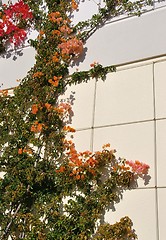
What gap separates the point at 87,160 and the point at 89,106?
2.35 feet

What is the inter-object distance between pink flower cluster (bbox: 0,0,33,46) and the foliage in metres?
0.29

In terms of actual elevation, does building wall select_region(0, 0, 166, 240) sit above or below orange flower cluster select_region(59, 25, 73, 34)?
below

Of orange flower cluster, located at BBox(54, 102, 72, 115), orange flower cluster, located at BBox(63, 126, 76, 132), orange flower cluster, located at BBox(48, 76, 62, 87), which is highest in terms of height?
orange flower cluster, located at BBox(48, 76, 62, 87)

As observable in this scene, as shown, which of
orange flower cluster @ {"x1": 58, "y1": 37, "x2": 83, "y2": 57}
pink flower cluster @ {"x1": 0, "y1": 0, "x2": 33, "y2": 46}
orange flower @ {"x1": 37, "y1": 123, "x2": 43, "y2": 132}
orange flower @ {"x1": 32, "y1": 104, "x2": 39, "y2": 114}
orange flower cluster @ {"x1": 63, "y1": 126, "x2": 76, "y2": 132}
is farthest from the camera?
pink flower cluster @ {"x1": 0, "y1": 0, "x2": 33, "y2": 46}

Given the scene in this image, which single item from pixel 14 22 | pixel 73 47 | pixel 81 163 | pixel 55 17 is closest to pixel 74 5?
pixel 55 17

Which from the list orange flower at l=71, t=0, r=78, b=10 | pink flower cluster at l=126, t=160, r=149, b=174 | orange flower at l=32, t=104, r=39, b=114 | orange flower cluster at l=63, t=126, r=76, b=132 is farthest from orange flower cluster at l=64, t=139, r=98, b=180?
orange flower at l=71, t=0, r=78, b=10

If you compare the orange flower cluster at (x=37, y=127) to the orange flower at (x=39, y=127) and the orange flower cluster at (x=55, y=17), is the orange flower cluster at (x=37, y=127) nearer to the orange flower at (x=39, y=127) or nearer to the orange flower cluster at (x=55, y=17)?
the orange flower at (x=39, y=127)

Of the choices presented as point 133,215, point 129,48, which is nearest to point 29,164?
point 133,215

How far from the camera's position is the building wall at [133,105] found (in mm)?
3836

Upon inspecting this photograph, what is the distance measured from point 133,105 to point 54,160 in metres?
1.06

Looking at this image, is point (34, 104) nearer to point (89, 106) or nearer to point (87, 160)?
point (89, 106)

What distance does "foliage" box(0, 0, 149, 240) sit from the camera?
13.1 feet

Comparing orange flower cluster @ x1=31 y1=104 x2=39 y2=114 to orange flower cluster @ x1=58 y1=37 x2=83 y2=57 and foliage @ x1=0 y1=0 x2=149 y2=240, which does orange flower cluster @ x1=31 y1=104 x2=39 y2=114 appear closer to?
foliage @ x1=0 y1=0 x2=149 y2=240

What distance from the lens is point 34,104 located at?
496cm
